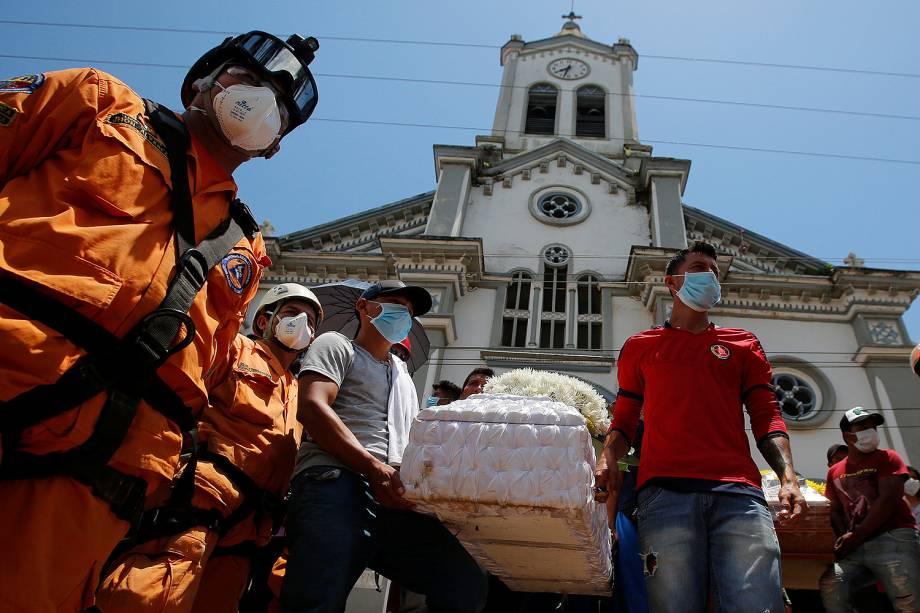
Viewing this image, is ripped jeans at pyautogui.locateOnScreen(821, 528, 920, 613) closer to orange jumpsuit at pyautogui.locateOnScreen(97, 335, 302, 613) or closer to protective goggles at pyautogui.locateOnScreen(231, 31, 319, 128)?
orange jumpsuit at pyautogui.locateOnScreen(97, 335, 302, 613)

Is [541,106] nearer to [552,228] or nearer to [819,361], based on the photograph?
[552,228]

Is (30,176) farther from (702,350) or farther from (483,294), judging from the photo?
(483,294)

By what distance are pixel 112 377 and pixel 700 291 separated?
96.9 inches

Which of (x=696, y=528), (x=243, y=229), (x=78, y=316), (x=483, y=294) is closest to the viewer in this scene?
(x=78, y=316)

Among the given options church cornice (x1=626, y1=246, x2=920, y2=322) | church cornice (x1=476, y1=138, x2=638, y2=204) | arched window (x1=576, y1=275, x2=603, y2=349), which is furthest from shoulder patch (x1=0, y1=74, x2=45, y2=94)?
church cornice (x1=476, y1=138, x2=638, y2=204)

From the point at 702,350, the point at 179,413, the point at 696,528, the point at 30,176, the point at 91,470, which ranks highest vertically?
the point at 702,350

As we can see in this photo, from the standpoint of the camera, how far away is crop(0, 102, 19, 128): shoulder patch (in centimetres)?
162

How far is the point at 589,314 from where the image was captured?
43.9 ft

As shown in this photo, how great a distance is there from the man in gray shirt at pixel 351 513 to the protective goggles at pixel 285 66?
106 cm

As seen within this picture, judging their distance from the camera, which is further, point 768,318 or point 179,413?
point 768,318

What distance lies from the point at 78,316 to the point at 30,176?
0.46 metres

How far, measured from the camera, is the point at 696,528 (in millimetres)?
2334

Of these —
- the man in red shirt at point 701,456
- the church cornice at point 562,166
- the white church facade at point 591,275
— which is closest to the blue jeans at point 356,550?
the man in red shirt at point 701,456

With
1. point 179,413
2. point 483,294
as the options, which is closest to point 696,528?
point 179,413
